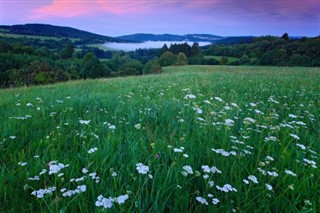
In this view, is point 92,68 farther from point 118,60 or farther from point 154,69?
point 118,60

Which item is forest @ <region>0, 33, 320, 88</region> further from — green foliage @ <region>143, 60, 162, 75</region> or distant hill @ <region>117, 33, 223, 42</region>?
distant hill @ <region>117, 33, 223, 42</region>

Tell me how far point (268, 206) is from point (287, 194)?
0.30 meters

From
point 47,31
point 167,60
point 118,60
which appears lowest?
point 118,60

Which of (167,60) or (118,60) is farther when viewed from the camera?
(118,60)

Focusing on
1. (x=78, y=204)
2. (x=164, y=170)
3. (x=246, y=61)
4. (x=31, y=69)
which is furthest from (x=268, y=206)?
(x=246, y=61)

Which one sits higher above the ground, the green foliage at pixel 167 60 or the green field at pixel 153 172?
the green field at pixel 153 172

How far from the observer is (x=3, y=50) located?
7081 centimetres

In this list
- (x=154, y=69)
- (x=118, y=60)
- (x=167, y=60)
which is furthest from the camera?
(x=118, y=60)

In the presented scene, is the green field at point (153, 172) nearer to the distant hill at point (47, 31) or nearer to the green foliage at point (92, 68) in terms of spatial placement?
the green foliage at point (92, 68)

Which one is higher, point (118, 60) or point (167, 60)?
point (167, 60)

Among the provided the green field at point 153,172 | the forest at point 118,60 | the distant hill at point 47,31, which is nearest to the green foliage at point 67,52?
the forest at point 118,60

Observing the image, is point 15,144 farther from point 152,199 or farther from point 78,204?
point 152,199

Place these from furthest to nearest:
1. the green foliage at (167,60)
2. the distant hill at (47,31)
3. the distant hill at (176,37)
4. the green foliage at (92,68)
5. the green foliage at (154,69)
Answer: the distant hill at (176,37), the distant hill at (47,31), the green foliage at (167,60), the green foliage at (154,69), the green foliage at (92,68)

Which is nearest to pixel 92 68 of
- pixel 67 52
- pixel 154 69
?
pixel 154 69
